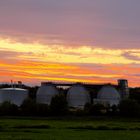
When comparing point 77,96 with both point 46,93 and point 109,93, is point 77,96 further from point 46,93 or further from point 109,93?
point 109,93

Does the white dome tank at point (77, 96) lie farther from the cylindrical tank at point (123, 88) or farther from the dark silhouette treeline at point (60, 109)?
the dark silhouette treeline at point (60, 109)

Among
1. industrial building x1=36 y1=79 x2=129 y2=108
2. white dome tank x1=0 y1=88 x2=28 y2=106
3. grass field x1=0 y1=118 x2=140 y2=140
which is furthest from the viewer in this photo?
industrial building x1=36 y1=79 x2=129 y2=108

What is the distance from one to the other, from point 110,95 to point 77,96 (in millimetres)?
9482

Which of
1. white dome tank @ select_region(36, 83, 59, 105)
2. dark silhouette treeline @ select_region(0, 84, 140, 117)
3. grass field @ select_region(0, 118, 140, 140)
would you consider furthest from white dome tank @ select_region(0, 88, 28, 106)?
grass field @ select_region(0, 118, 140, 140)

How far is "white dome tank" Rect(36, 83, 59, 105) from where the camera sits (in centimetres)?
12588

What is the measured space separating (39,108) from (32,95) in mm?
39435

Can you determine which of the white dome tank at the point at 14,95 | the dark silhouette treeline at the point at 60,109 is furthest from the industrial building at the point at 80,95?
the dark silhouette treeline at the point at 60,109

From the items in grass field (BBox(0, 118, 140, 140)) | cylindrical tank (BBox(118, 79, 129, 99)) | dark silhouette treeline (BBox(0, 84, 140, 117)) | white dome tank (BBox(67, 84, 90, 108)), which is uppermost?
cylindrical tank (BBox(118, 79, 129, 99))

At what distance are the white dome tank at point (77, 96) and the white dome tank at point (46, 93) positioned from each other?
437cm

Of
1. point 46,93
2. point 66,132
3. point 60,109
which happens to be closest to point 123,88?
point 46,93

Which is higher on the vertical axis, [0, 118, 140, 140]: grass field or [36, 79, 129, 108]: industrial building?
[36, 79, 129, 108]: industrial building

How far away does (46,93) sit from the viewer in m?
126

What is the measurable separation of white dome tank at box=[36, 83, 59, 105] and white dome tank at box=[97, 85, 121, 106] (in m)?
13.2

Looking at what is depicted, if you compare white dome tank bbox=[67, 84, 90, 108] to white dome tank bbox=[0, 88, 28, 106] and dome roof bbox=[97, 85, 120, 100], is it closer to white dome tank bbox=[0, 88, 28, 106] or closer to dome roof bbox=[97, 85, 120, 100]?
dome roof bbox=[97, 85, 120, 100]
